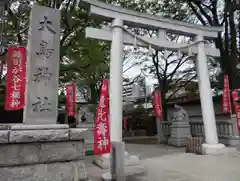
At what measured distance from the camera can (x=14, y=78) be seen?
8.23m

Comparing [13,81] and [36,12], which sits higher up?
Result: [36,12]

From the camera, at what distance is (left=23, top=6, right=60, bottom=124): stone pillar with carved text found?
3.96 m

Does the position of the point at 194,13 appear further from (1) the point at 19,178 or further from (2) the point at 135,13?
(1) the point at 19,178

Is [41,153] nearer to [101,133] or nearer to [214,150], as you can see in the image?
[101,133]

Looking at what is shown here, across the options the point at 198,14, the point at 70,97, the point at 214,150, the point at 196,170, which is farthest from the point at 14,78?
the point at 198,14

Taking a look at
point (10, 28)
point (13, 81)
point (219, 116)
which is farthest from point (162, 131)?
point (10, 28)

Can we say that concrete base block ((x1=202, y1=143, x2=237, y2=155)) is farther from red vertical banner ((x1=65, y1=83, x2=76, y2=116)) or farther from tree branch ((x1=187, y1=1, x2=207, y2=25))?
tree branch ((x1=187, y1=1, x2=207, y2=25))

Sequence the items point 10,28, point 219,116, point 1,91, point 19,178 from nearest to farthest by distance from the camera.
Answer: point 19,178, point 1,91, point 10,28, point 219,116

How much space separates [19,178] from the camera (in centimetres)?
350

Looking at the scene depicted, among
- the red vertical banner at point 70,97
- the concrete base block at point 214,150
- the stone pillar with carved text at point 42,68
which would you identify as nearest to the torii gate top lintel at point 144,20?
the stone pillar with carved text at point 42,68

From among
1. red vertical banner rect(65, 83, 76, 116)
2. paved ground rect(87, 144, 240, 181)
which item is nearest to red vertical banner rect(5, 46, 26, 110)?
red vertical banner rect(65, 83, 76, 116)

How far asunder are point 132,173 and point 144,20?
524 cm

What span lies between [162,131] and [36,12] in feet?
37.7

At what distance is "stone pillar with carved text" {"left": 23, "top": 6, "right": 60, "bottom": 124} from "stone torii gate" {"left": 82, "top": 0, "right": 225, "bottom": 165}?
8.92ft
